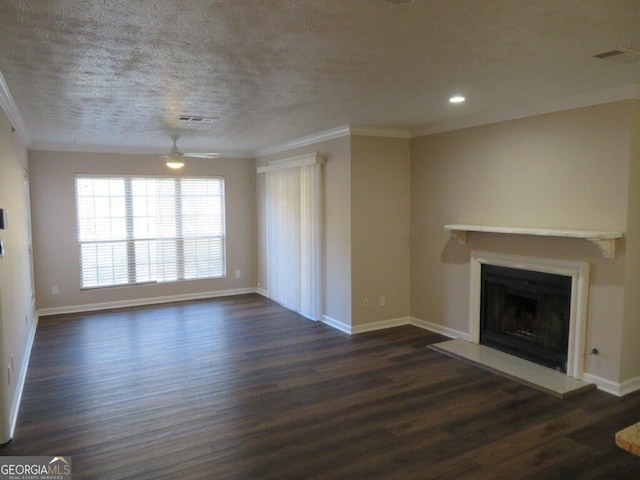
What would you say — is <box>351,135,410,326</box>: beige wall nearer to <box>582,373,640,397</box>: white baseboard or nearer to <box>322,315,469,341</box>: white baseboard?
<box>322,315,469,341</box>: white baseboard

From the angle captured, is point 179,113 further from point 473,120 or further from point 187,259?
point 187,259

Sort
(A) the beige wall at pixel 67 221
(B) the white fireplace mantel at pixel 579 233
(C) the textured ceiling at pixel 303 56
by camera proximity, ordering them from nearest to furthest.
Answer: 1. (C) the textured ceiling at pixel 303 56
2. (B) the white fireplace mantel at pixel 579 233
3. (A) the beige wall at pixel 67 221

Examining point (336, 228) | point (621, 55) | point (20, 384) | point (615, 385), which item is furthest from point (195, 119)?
point (615, 385)

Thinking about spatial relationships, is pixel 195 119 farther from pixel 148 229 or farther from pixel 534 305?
pixel 534 305

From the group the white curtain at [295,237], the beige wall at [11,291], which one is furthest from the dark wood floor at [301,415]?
the white curtain at [295,237]

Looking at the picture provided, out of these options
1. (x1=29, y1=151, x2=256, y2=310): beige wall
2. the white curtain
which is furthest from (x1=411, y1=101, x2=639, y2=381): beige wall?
(x1=29, y1=151, x2=256, y2=310): beige wall

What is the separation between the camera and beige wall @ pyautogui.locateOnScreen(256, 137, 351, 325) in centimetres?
539

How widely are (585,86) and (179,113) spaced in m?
3.55

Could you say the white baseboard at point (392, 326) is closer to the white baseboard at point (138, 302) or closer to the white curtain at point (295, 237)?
the white curtain at point (295, 237)

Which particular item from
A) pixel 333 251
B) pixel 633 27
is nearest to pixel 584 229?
pixel 633 27

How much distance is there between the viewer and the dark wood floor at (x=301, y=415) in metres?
2.74

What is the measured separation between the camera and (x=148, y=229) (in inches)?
285

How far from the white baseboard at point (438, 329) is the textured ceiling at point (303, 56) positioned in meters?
2.46

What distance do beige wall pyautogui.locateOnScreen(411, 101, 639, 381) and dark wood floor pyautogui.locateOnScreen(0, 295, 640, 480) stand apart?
0.62 meters
